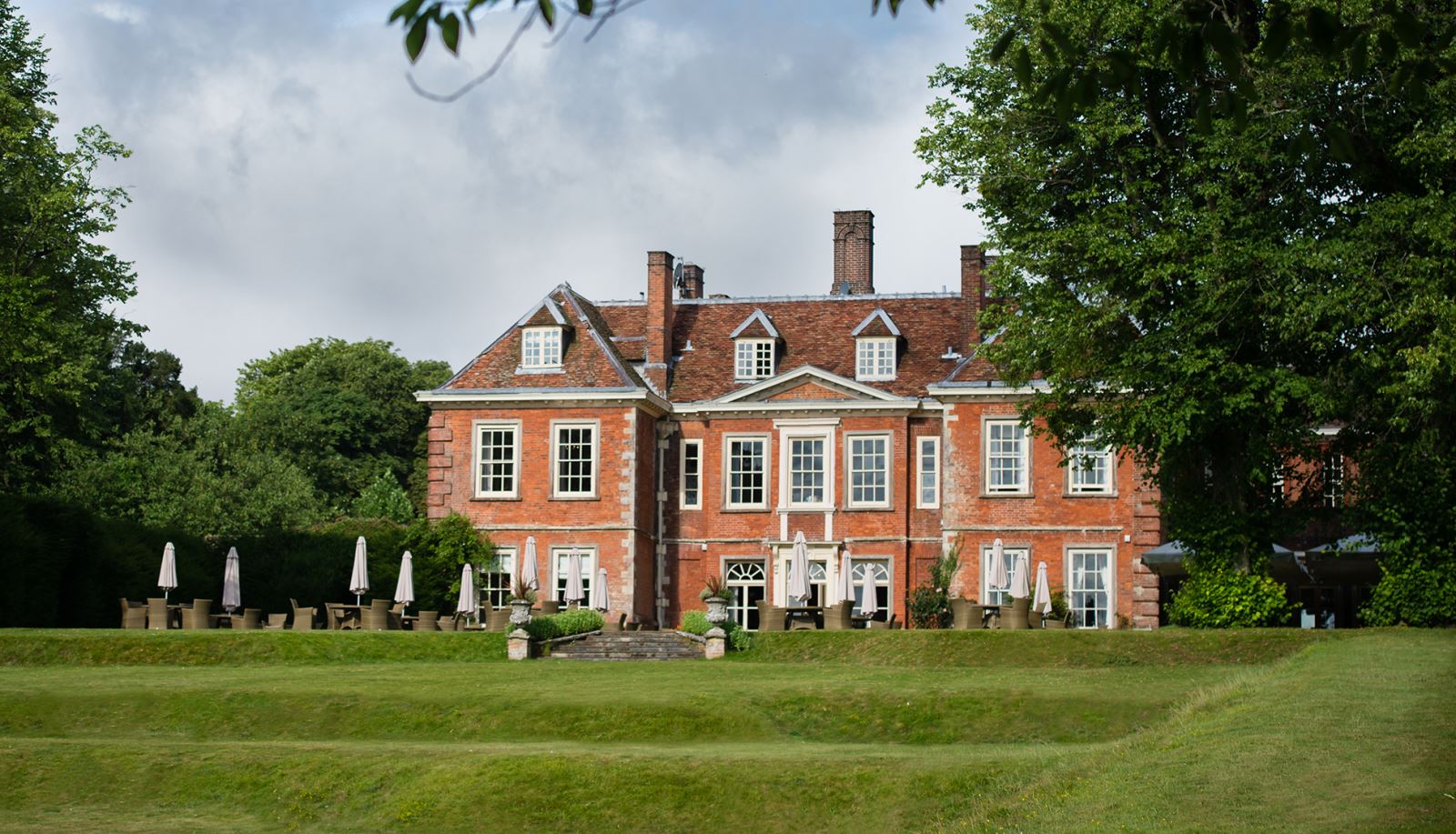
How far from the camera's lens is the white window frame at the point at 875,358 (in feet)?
140

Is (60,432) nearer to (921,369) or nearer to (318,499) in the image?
(318,499)

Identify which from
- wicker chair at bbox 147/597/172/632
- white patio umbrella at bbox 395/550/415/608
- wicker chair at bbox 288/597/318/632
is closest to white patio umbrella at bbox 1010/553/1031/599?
white patio umbrella at bbox 395/550/415/608

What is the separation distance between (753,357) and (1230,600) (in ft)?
53.0

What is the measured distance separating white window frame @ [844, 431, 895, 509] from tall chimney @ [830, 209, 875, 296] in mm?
5775

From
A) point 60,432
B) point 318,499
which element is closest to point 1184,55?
point 60,432

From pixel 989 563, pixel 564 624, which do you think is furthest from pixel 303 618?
pixel 989 563

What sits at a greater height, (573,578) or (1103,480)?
(1103,480)

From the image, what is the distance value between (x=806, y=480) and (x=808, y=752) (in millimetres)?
23037

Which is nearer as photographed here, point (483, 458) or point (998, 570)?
point (998, 570)

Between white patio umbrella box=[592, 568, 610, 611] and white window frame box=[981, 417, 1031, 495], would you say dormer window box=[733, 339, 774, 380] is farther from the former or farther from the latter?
white patio umbrella box=[592, 568, 610, 611]

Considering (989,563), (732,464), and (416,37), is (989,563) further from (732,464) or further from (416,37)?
(416,37)

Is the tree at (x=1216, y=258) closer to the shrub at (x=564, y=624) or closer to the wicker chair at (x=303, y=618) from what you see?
the shrub at (x=564, y=624)

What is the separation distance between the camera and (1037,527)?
3912 centimetres

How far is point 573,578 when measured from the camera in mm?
40250
